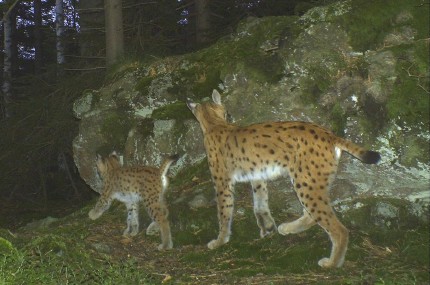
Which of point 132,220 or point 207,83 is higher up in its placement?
point 207,83

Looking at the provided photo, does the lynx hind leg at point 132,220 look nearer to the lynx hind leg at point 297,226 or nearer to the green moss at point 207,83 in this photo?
the green moss at point 207,83

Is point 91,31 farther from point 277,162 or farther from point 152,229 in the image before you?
point 277,162

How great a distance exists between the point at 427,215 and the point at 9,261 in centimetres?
483

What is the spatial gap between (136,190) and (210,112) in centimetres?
164

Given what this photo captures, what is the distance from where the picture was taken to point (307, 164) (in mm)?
6340

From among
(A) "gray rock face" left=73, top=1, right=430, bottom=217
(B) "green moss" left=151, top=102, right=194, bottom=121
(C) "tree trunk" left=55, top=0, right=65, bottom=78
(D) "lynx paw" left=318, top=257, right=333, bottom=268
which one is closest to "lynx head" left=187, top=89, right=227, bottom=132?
(A) "gray rock face" left=73, top=1, right=430, bottom=217

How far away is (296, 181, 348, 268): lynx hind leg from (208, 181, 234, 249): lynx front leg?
119 cm

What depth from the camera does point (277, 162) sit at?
6785mm

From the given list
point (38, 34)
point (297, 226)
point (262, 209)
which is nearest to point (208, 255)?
point (262, 209)

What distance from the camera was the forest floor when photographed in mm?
5262

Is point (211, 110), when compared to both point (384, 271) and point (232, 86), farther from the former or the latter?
point (384, 271)

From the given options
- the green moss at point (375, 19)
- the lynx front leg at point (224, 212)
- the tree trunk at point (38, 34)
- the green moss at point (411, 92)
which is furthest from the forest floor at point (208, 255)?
the tree trunk at point (38, 34)

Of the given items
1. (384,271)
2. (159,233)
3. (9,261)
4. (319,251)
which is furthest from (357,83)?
(9,261)

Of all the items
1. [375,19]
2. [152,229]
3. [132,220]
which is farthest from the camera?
[132,220]
